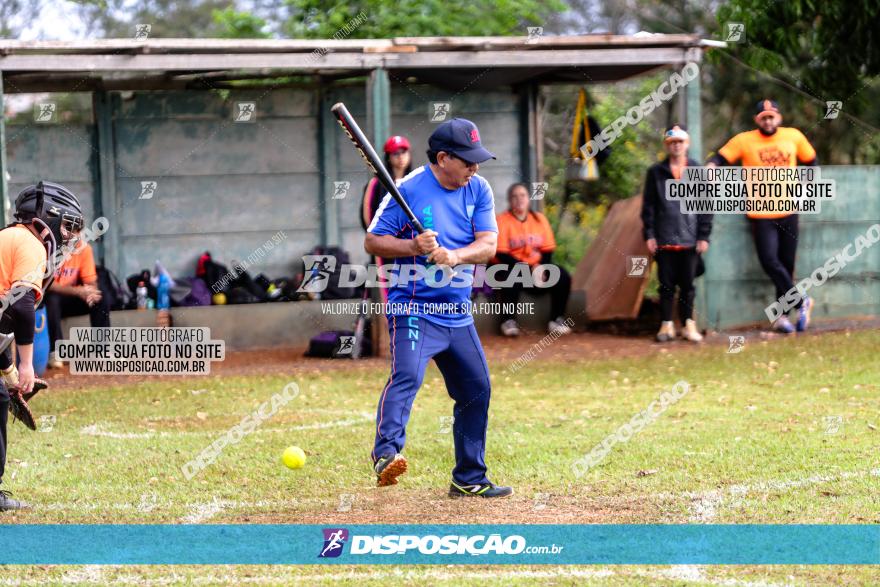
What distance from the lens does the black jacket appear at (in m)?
14.3

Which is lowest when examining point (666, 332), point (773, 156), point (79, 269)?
point (666, 332)

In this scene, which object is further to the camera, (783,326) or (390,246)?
(783,326)

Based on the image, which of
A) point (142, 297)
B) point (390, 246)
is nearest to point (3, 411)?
point (390, 246)

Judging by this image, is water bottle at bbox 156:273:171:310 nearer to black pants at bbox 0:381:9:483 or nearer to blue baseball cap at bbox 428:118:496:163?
black pants at bbox 0:381:9:483

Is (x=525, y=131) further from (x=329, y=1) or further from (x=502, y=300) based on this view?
(x=329, y=1)

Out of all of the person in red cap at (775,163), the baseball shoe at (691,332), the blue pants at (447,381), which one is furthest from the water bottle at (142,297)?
the blue pants at (447,381)

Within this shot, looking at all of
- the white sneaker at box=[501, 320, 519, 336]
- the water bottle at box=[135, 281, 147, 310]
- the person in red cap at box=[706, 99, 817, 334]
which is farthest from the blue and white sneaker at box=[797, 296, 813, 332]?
the water bottle at box=[135, 281, 147, 310]

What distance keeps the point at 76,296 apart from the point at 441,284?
785 centimetres

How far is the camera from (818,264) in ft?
49.9

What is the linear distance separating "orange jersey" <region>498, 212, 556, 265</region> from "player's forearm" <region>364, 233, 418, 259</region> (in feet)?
28.0

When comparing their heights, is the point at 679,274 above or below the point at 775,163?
below

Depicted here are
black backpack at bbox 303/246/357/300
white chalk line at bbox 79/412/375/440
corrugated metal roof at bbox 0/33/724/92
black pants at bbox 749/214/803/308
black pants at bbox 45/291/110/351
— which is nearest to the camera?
white chalk line at bbox 79/412/375/440

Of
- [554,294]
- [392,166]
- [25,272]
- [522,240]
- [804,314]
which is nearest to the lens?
[25,272]

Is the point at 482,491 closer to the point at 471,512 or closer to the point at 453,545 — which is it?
the point at 471,512
